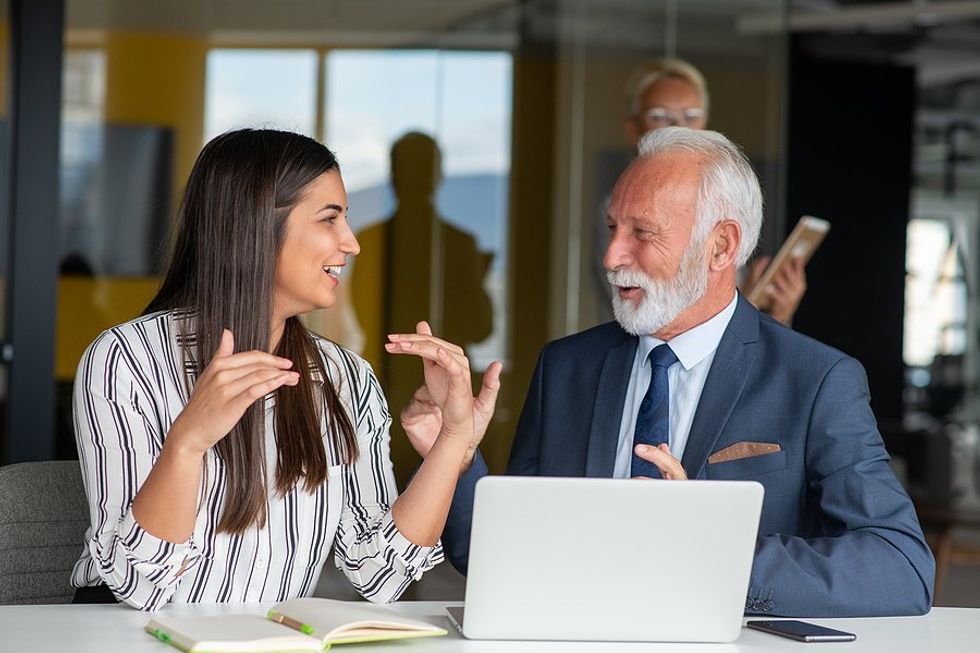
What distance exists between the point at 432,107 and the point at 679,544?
144 inches

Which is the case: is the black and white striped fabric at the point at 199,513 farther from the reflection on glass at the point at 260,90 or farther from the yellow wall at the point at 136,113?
the reflection on glass at the point at 260,90

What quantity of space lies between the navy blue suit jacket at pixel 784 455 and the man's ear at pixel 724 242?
0.34 ft

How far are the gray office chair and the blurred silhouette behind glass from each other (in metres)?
2.58

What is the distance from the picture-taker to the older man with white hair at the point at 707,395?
97.8 inches

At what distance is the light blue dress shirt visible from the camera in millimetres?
2744

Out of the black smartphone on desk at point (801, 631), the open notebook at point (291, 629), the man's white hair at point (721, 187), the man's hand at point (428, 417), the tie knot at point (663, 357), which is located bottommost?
the black smartphone on desk at point (801, 631)

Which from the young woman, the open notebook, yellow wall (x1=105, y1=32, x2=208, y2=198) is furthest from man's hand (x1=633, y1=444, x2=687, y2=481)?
yellow wall (x1=105, y1=32, x2=208, y2=198)

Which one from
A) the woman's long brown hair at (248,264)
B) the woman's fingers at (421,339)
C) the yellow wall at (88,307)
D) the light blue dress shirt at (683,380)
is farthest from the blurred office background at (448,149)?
the woman's fingers at (421,339)

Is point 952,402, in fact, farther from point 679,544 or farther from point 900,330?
point 679,544

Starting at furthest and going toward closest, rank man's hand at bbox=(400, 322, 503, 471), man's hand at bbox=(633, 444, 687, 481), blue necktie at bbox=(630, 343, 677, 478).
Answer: blue necktie at bbox=(630, 343, 677, 478), man's hand at bbox=(400, 322, 503, 471), man's hand at bbox=(633, 444, 687, 481)

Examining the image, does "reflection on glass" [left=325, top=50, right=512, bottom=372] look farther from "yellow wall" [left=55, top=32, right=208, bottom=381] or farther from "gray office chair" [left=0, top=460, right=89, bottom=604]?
"gray office chair" [left=0, top=460, right=89, bottom=604]

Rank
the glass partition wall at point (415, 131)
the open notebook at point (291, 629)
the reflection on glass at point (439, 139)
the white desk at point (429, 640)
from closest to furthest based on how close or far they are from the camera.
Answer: the open notebook at point (291, 629) < the white desk at point (429, 640) < the glass partition wall at point (415, 131) < the reflection on glass at point (439, 139)

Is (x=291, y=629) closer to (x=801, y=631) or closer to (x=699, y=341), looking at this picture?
(x=801, y=631)

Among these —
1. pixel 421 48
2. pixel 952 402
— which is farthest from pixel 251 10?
pixel 952 402
